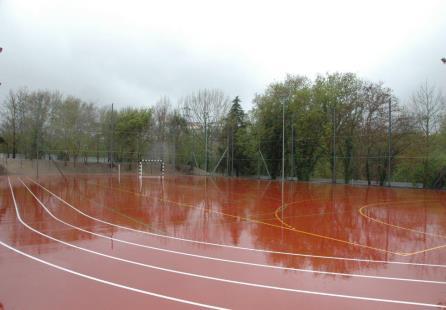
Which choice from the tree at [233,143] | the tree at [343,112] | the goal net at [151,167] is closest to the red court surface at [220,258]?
the tree at [343,112]

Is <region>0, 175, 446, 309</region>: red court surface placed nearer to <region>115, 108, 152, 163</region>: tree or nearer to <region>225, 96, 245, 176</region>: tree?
<region>225, 96, 245, 176</region>: tree

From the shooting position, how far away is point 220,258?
735 cm

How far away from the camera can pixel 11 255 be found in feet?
25.0

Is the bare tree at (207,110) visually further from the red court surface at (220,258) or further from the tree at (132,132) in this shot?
the red court surface at (220,258)

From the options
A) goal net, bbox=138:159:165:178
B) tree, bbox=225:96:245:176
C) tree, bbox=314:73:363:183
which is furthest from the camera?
goal net, bbox=138:159:165:178

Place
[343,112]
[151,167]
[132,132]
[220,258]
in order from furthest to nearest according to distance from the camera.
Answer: [132,132] < [151,167] < [343,112] < [220,258]

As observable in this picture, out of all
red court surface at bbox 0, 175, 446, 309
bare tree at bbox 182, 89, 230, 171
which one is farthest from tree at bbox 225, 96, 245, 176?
red court surface at bbox 0, 175, 446, 309

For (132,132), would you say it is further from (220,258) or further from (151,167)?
(220,258)

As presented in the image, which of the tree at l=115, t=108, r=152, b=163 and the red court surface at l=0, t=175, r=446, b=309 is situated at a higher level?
the tree at l=115, t=108, r=152, b=163

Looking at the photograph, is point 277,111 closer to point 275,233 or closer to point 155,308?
point 275,233

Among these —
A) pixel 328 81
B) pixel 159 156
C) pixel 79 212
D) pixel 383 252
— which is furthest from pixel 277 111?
pixel 383 252

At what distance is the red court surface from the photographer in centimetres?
524

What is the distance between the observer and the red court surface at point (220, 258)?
5.24 meters

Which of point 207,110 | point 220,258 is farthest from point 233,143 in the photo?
point 220,258
